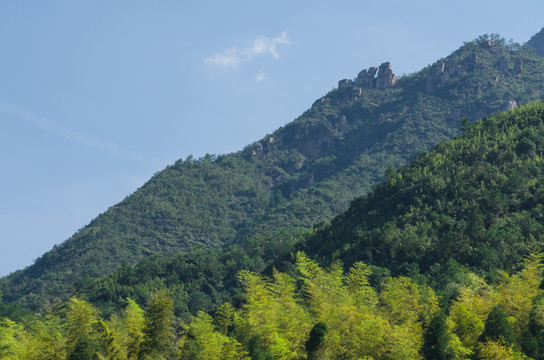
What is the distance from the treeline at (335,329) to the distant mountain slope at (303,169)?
5716 cm

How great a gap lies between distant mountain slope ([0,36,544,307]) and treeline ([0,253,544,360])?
188 feet

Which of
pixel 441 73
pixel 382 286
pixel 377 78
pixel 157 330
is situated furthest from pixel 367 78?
pixel 157 330

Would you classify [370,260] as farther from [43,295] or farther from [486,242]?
[43,295]

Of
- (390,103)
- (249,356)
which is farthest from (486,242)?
(390,103)

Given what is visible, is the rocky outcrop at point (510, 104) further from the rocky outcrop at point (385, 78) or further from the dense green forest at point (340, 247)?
the rocky outcrop at point (385, 78)

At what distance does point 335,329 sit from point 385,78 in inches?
5617

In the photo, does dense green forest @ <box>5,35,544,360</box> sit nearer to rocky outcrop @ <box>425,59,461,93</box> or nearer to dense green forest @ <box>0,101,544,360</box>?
dense green forest @ <box>0,101,544,360</box>

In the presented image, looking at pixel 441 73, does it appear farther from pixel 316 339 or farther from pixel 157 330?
pixel 316 339

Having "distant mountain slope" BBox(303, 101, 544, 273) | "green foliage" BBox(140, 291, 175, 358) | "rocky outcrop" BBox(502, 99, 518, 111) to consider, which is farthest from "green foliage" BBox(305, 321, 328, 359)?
"rocky outcrop" BBox(502, 99, 518, 111)

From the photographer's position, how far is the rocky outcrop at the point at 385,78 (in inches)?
6703

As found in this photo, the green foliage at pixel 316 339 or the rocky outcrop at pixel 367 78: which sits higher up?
the rocky outcrop at pixel 367 78

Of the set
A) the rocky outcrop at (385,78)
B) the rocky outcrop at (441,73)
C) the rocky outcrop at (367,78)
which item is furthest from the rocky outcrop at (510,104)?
the rocky outcrop at (367,78)

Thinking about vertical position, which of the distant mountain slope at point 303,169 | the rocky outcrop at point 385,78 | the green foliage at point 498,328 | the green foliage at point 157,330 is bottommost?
the green foliage at point 498,328

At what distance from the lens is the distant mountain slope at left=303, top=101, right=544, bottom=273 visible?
185 feet
